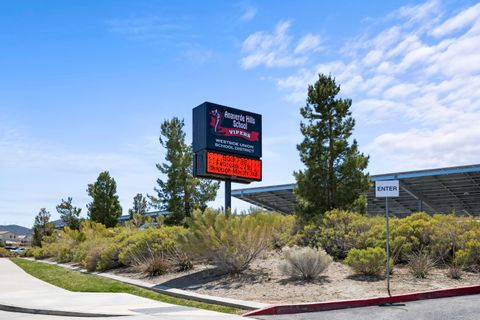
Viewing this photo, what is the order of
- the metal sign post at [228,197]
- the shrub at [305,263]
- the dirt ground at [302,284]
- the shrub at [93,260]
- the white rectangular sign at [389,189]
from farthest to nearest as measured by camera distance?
the shrub at [93,260] → the metal sign post at [228,197] → the shrub at [305,263] → the white rectangular sign at [389,189] → the dirt ground at [302,284]

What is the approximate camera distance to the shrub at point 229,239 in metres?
15.5

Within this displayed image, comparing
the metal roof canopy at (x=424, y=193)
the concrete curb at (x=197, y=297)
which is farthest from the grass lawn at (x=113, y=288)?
the metal roof canopy at (x=424, y=193)

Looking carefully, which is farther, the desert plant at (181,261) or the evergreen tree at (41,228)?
the evergreen tree at (41,228)

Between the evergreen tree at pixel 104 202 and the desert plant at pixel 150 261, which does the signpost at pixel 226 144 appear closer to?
the desert plant at pixel 150 261

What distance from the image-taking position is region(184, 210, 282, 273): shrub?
15.5 m

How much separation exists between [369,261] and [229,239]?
4.59 meters

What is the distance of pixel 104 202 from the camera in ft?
150

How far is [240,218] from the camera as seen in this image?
16625 mm

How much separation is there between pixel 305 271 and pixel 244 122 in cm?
858

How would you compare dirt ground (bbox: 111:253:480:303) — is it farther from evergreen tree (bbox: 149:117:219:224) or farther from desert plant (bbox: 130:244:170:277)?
evergreen tree (bbox: 149:117:219:224)

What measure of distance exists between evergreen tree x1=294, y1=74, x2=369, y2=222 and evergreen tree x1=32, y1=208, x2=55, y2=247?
4614cm

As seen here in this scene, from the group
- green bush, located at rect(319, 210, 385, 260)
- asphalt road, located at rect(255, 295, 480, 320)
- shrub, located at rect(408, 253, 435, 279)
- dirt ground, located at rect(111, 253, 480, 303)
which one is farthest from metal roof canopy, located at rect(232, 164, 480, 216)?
asphalt road, located at rect(255, 295, 480, 320)

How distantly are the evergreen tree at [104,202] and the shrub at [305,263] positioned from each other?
34.8 metres

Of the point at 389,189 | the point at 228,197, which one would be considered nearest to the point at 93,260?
the point at 228,197
